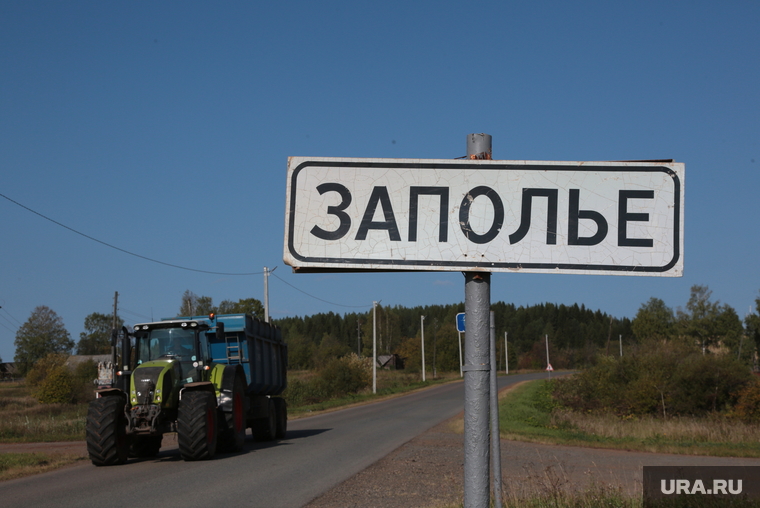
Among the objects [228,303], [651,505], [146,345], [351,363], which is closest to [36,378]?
[351,363]

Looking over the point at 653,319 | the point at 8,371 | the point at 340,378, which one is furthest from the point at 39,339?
the point at 653,319

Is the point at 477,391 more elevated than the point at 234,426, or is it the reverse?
the point at 477,391

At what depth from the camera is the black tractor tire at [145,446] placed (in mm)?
15906

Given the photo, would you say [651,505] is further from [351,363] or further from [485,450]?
[351,363]

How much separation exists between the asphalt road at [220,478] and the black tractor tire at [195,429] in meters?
0.30

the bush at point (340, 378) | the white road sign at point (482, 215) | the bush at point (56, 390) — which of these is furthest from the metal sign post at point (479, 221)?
the bush at point (56, 390)

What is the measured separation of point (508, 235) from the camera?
2518 millimetres

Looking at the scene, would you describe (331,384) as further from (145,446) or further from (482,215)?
(482,215)

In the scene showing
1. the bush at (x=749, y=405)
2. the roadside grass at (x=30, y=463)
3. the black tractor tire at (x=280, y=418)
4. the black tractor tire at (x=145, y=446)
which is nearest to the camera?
the roadside grass at (x=30, y=463)

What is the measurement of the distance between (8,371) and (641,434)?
110770 millimetres

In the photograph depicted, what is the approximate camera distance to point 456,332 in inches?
4631

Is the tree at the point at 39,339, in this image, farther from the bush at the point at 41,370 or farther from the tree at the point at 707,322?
the tree at the point at 707,322

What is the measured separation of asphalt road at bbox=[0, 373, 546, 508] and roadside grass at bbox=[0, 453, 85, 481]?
422 mm

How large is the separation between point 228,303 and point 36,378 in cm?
3971
